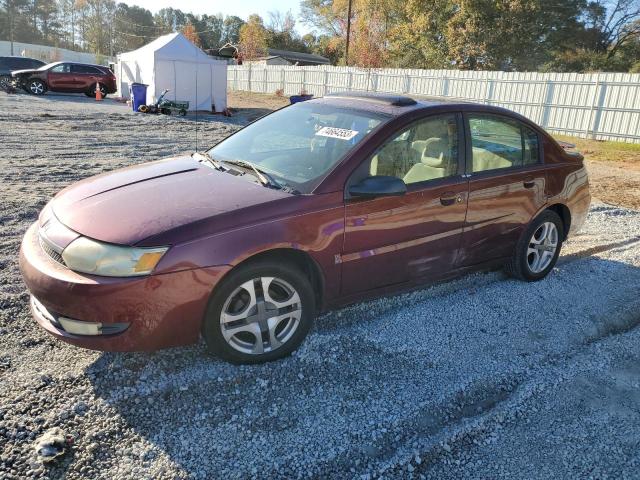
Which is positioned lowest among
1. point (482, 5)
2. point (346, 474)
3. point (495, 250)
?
point (346, 474)

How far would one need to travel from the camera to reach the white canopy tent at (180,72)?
21.1 meters

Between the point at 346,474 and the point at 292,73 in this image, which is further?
the point at 292,73

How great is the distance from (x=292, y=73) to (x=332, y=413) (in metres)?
32.2

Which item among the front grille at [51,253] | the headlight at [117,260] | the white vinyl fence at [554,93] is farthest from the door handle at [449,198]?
the white vinyl fence at [554,93]

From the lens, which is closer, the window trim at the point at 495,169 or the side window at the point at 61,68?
the window trim at the point at 495,169

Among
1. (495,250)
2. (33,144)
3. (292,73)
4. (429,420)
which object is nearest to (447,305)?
(495,250)

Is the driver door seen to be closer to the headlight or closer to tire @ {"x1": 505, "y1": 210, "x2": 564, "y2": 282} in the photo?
tire @ {"x1": 505, "y1": 210, "x2": 564, "y2": 282}

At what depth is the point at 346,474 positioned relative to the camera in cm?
240

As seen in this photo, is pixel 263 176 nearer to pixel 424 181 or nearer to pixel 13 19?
pixel 424 181

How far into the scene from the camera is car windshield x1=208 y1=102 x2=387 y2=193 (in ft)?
11.4

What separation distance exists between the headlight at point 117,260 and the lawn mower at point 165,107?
1886 centimetres

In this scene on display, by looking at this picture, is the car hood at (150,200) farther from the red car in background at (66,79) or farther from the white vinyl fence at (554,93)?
the red car in background at (66,79)

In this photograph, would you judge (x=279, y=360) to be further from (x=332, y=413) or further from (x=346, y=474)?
(x=346, y=474)

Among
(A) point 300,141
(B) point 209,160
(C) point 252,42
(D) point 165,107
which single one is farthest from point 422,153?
(C) point 252,42
